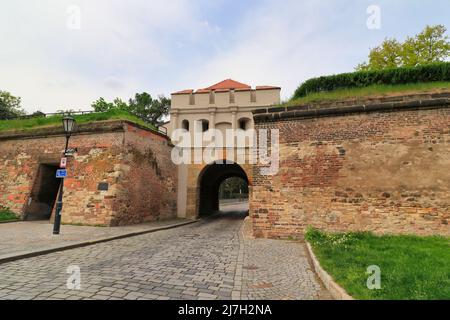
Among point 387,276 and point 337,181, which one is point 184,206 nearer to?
point 337,181

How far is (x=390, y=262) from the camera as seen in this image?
16.9 ft

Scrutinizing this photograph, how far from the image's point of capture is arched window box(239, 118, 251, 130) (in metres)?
18.7

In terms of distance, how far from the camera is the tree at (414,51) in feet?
69.8

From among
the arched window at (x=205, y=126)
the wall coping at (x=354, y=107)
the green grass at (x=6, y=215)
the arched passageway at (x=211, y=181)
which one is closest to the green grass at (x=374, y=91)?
the wall coping at (x=354, y=107)

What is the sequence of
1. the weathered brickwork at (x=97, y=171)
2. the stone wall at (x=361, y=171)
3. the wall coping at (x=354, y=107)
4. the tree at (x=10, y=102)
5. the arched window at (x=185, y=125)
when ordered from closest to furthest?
the stone wall at (x=361, y=171) < the wall coping at (x=354, y=107) < the weathered brickwork at (x=97, y=171) < the arched window at (x=185, y=125) < the tree at (x=10, y=102)

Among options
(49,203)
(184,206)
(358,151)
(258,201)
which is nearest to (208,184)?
(184,206)

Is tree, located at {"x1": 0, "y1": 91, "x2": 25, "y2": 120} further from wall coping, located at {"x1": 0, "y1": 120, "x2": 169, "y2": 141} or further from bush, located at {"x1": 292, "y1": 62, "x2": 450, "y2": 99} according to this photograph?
bush, located at {"x1": 292, "y1": 62, "x2": 450, "y2": 99}

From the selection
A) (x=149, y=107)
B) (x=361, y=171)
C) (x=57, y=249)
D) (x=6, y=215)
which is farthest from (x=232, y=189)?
(x=57, y=249)

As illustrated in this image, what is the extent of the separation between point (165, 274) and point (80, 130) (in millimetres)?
11331

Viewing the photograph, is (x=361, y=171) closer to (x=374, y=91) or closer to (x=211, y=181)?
(x=374, y=91)

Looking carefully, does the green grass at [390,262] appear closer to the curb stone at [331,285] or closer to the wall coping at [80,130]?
the curb stone at [331,285]

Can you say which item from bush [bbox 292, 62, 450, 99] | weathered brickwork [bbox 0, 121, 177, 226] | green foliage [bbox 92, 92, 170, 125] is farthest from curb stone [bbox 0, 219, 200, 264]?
green foliage [bbox 92, 92, 170, 125]

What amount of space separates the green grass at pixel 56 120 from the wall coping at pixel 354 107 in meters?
8.35
